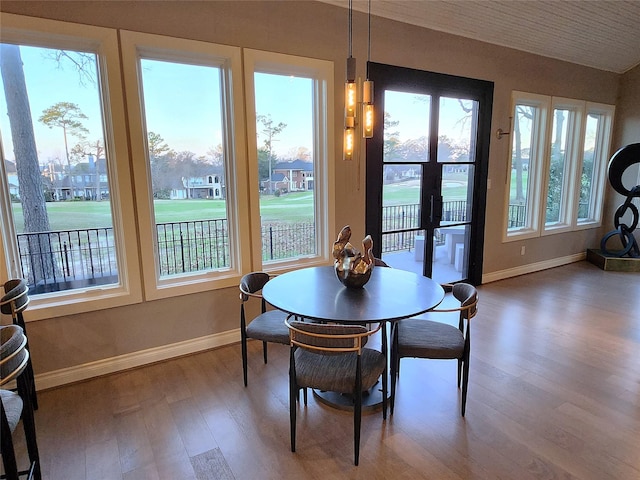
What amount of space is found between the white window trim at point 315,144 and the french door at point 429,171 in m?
0.50

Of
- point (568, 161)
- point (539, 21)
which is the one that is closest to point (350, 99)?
point (539, 21)

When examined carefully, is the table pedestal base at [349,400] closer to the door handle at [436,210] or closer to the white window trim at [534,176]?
the door handle at [436,210]

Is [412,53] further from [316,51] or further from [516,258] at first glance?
[516,258]

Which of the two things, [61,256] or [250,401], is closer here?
[250,401]

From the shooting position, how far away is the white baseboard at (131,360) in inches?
104

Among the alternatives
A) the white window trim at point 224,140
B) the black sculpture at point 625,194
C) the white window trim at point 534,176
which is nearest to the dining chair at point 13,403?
the white window trim at point 224,140

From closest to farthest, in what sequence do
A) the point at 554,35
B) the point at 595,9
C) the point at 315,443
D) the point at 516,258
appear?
the point at 315,443 → the point at 595,9 → the point at 554,35 → the point at 516,258

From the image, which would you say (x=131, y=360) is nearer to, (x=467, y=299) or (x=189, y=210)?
(x=189, y=210)

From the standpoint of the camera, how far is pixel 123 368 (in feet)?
9.40

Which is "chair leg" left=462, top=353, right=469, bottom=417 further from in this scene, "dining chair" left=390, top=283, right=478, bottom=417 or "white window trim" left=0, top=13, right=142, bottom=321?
"white window trim" left=0, top=13, right=142, bottom=321

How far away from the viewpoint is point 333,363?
2041 mm

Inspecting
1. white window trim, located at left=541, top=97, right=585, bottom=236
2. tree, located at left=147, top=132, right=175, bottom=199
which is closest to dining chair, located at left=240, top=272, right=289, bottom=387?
tree, located at left=147, top=132, right=175, bottom=199

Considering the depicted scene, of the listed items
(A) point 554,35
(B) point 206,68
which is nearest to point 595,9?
(A) point 554,35

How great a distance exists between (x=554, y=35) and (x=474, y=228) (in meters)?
2.44
